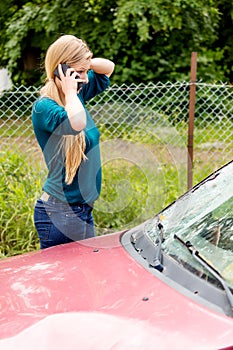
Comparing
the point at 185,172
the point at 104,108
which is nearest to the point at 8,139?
the point at 104,108

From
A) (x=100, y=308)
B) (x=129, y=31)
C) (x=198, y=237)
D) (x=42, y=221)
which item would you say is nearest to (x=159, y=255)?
(x=198, y=237)

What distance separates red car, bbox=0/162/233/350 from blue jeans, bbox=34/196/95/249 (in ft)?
1.30

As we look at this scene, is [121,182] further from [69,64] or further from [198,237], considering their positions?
[198,237]

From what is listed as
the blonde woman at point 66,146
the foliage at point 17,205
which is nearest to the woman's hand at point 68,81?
the blonde woman at point 66,146

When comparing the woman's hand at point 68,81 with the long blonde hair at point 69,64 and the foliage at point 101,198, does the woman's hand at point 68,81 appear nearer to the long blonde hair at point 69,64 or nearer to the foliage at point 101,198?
the long blonde hair at point 69,64

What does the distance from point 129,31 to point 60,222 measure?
6773 mm

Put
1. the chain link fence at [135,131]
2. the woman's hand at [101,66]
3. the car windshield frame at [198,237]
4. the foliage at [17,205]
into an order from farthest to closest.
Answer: the chain link fence at [135,131] < the foliage at [17,205] < the woman's hand at [101,66] < the car windshield frame at [198,237]

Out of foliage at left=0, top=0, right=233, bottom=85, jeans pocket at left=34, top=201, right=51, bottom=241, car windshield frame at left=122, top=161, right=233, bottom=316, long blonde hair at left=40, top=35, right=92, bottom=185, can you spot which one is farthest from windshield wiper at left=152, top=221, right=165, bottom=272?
foliage at left=0, top=0, right=233, bottom=85

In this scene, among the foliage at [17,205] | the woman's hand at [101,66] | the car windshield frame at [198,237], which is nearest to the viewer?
the car windshield frame at [198,237]

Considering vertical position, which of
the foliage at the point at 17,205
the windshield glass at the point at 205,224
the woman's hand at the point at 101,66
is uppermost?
the woman's hand at the point at 101,66

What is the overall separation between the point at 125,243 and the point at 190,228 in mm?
296

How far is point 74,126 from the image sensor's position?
2.86 m

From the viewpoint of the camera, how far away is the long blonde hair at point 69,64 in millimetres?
2988

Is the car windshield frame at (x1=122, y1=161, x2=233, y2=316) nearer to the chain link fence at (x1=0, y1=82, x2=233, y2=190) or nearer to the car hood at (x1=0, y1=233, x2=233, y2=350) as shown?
the car hood at (x1=0, y1=233, x2=233, y2=350)
